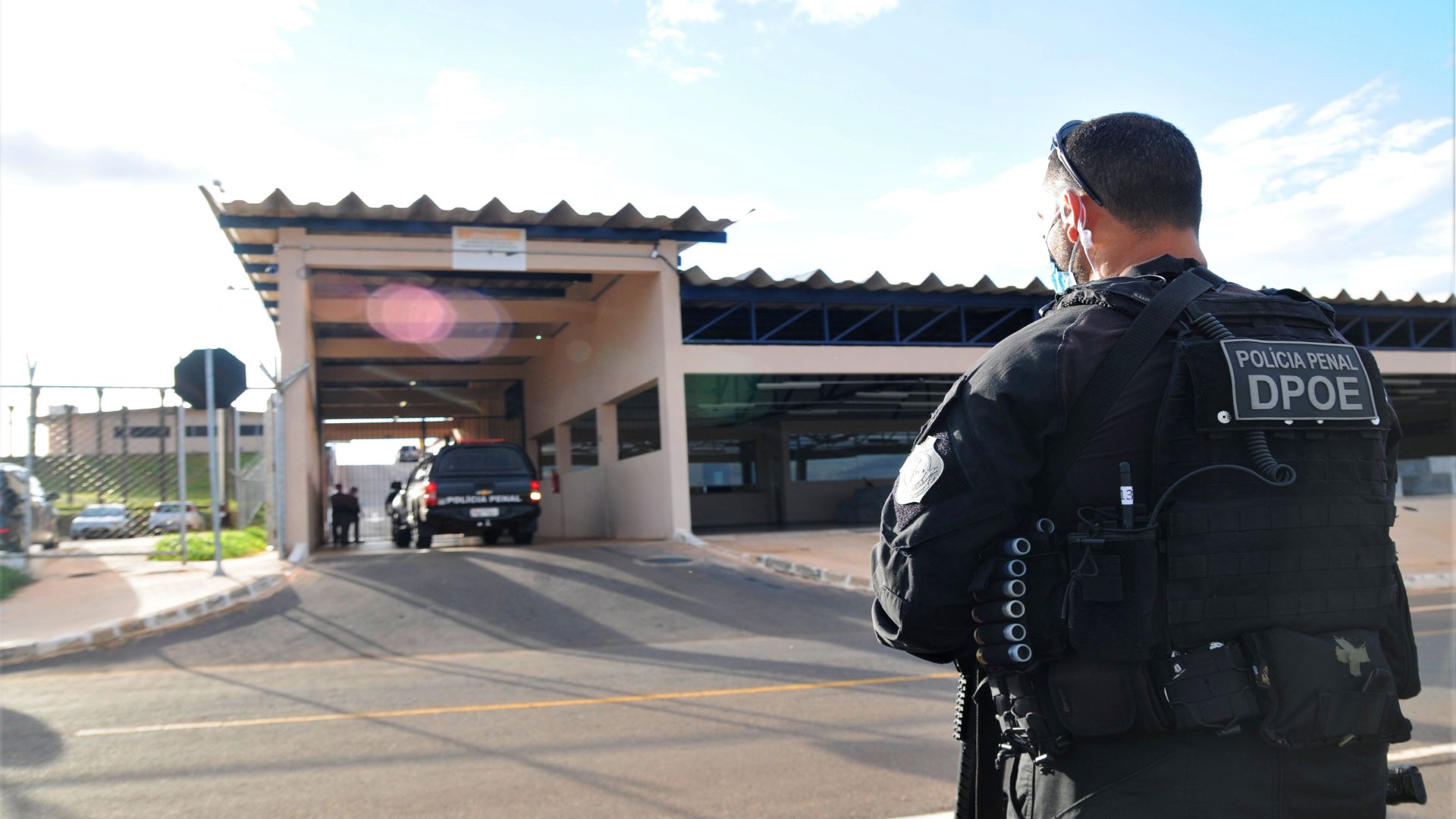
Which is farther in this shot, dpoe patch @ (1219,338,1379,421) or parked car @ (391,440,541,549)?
parked car @ (391,440,541,549)

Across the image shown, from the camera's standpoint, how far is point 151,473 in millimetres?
15250

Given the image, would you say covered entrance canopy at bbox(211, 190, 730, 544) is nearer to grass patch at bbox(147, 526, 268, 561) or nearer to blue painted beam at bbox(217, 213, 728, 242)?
blue painted beam at bbox(217, 213, 728, 242)

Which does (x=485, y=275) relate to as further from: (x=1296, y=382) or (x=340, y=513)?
(x=1296, y=382)

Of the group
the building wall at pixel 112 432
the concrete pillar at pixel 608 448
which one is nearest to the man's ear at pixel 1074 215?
the building wall at pixel 112 432

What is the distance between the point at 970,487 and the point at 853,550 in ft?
47.6

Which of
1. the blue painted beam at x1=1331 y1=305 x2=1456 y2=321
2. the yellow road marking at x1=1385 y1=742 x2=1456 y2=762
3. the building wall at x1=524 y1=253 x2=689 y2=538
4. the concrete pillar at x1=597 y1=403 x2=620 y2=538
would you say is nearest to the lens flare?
the building wall at x1=524 y1=253 x2=689 y2=538

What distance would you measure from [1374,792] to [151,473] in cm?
1638

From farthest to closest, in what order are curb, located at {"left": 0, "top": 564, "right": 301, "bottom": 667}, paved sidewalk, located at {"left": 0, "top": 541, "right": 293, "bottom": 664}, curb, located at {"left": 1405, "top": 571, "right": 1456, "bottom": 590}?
curb, located at {"left": 1405, "top": 571, "right": 1456, "bottom": 590} < paved sidewalk, located at {"left": 0, "top": 541, "right": 293, "bottom": 664} < curb, located at {"left": 0, "top": 564, "right": 301, "bottom": 667}

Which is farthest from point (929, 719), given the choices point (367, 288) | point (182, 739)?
point (367, 288)

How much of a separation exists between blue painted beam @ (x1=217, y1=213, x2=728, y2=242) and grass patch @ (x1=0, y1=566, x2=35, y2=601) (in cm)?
649

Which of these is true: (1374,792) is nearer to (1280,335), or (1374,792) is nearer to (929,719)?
(1280,335)

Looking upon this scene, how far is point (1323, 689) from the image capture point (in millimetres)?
1793

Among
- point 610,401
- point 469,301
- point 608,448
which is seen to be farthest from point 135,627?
point 469,301

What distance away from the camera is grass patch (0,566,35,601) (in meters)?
11.6
